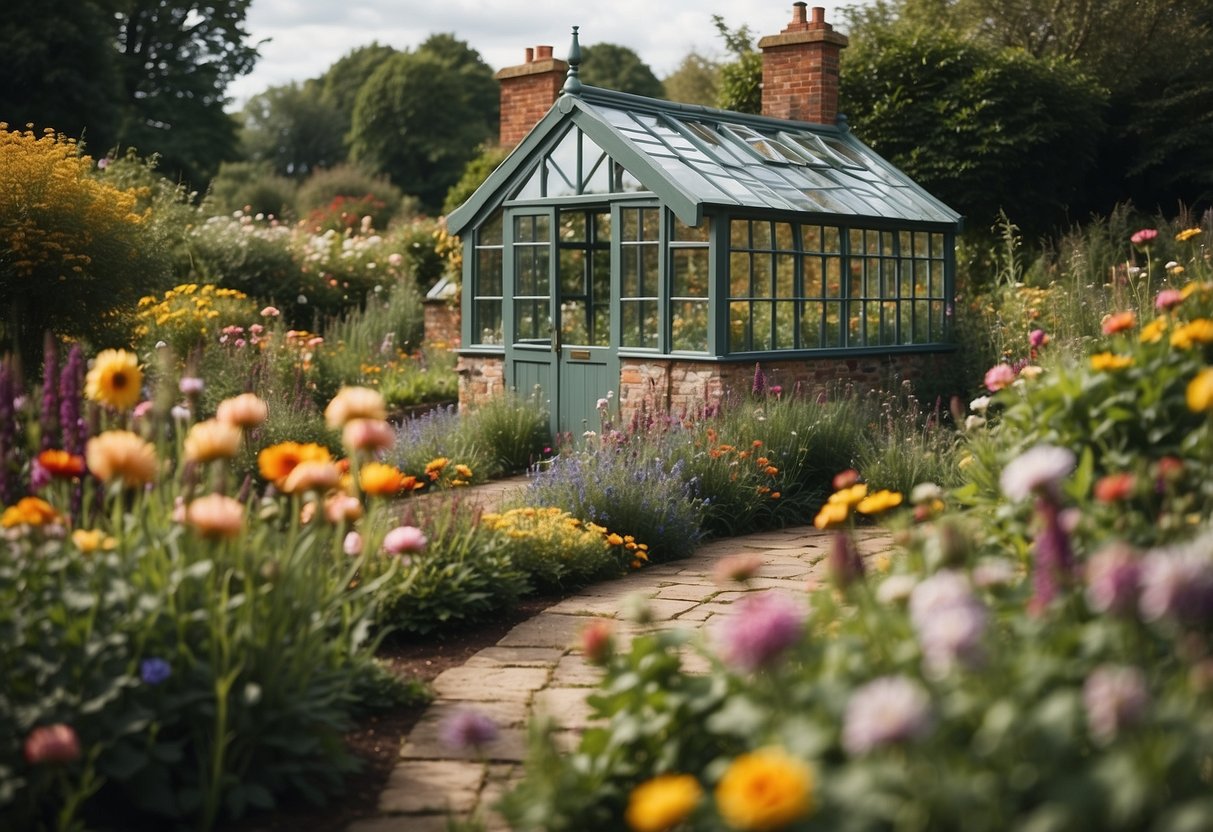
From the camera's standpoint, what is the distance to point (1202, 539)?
2.55 m

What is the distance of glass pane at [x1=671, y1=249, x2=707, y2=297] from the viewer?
10125 millimetres

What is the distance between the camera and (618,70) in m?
47.0

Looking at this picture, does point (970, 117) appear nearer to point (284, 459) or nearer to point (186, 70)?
point (284, 459)

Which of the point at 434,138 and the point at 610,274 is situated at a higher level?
the point at 434,138

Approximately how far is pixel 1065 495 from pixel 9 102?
79.3 ft

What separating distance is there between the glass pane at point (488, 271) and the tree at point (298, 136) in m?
41.2

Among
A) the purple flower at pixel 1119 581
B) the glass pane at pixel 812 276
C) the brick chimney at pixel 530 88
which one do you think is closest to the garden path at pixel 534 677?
the purple flower at pixel 1119 581

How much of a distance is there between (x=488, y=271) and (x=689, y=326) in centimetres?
241

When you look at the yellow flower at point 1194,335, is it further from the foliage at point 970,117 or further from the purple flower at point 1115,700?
the foliage at point 970,117

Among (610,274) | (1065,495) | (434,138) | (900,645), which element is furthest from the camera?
(434,138)

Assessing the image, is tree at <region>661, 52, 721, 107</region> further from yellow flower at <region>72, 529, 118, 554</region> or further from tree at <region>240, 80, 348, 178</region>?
yellow flower at <region>72, 529, 118, 554</region>

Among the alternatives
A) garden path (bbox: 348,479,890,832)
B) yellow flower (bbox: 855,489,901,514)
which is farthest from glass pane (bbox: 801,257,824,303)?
yellow flower (bbox: 855,489,901,514)

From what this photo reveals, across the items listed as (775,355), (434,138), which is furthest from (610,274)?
(434,138)

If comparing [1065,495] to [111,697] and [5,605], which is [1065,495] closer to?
[111,697]
